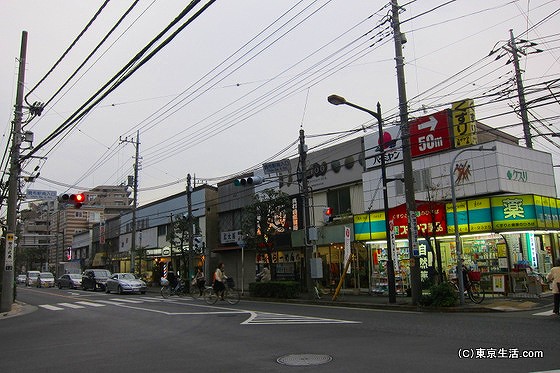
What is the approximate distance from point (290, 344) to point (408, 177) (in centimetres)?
956

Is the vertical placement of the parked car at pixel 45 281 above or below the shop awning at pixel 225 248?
below

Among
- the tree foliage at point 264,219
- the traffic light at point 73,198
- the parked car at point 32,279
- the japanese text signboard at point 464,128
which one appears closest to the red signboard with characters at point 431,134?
the japanese text signboard at point 464,128

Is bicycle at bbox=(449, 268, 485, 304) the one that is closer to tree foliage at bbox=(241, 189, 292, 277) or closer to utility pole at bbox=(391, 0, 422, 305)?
utility pole at bbox=(391, 0, 422, 305)

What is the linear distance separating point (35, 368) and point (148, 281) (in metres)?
37.7

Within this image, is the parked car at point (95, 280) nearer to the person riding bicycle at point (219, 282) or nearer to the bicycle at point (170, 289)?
the bicycle at point (170, 289)

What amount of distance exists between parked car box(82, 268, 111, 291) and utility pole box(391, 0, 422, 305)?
27354 mm

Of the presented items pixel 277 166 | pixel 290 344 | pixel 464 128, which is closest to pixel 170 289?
pixel 277 166

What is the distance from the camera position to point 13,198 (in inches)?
824

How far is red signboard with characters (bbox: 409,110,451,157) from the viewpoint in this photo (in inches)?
866

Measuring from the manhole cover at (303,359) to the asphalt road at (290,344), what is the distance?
2 cm

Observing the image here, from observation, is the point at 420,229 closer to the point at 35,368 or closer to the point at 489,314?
the point at 489,314

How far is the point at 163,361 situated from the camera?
8.29 metres

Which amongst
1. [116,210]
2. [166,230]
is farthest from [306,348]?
[116,210]

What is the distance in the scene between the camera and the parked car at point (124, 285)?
31469 millimetres
